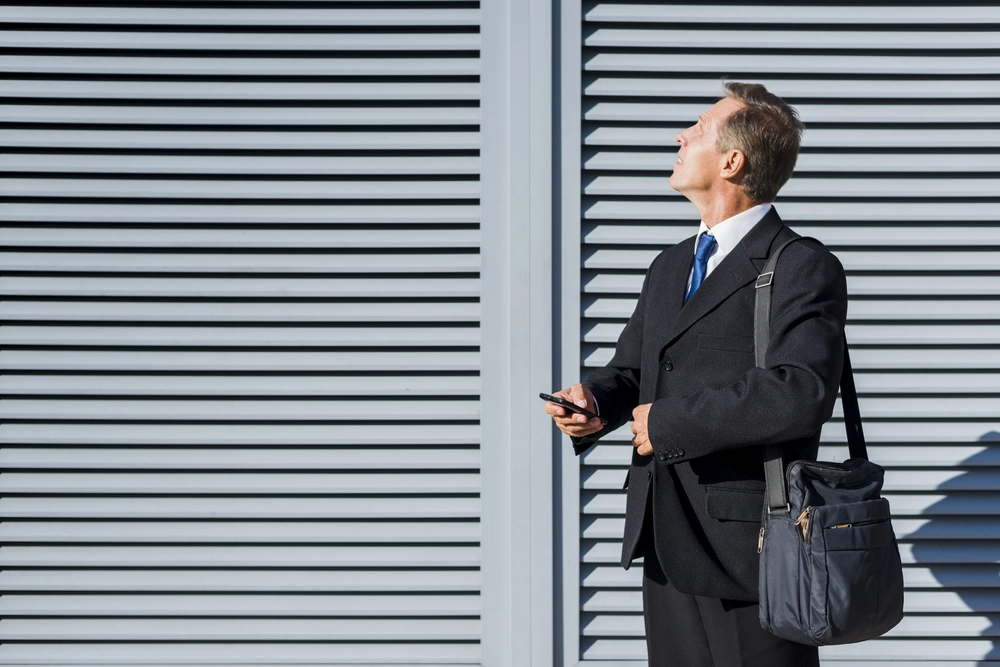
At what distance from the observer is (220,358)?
2762 millimetres

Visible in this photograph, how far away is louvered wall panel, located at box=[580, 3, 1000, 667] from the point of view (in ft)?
9.00

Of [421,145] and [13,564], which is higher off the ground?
[421,145]

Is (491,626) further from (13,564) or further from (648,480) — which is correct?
(13,564)

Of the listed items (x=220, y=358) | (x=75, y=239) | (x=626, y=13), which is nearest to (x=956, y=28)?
(x=626, y=13)

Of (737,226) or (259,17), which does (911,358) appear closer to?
(737,226)

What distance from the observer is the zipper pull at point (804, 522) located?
4.83 feet

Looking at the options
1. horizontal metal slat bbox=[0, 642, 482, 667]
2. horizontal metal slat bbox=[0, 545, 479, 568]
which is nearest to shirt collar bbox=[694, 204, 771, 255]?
horizontal metal slat bbox=[0, 545, 479, 568]

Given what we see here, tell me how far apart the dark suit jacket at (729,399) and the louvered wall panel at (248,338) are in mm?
1139

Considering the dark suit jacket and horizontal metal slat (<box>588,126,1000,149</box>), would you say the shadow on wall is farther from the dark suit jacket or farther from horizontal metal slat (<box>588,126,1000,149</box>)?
the dark suit jacket

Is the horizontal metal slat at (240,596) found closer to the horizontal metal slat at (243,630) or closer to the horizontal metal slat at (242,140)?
the horizontal metal slat at (243,630)

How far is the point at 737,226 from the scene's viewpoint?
5.73ft

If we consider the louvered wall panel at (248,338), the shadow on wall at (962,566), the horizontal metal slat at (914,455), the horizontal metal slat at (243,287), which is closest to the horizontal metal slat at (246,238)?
the louvered wall panel at (248,338)

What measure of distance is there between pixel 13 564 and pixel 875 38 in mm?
3642

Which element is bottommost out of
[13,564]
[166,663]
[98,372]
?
[166,663]
